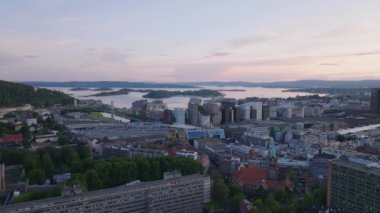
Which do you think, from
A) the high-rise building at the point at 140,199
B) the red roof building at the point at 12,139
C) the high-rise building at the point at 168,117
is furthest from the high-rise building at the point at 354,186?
the high-rise building at the point at 168,117

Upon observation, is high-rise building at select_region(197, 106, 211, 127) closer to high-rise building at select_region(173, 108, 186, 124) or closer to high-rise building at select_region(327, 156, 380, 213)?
high-rise building at select_region(173, 108, 186, 124)

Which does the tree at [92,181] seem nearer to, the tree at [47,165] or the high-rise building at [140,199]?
the high-rise building at [140,199]

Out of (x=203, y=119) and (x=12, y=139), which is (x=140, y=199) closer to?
(x=12, y=139)

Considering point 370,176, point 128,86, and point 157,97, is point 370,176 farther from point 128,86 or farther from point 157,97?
point 128,86

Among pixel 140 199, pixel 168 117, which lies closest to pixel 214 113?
pixel 168 117

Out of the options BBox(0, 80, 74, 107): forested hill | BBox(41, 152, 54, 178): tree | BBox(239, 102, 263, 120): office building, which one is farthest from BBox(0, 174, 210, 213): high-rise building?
BBox(0, 80, 74, 107): forested hill

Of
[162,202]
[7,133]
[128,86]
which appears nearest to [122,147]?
[7,133]
